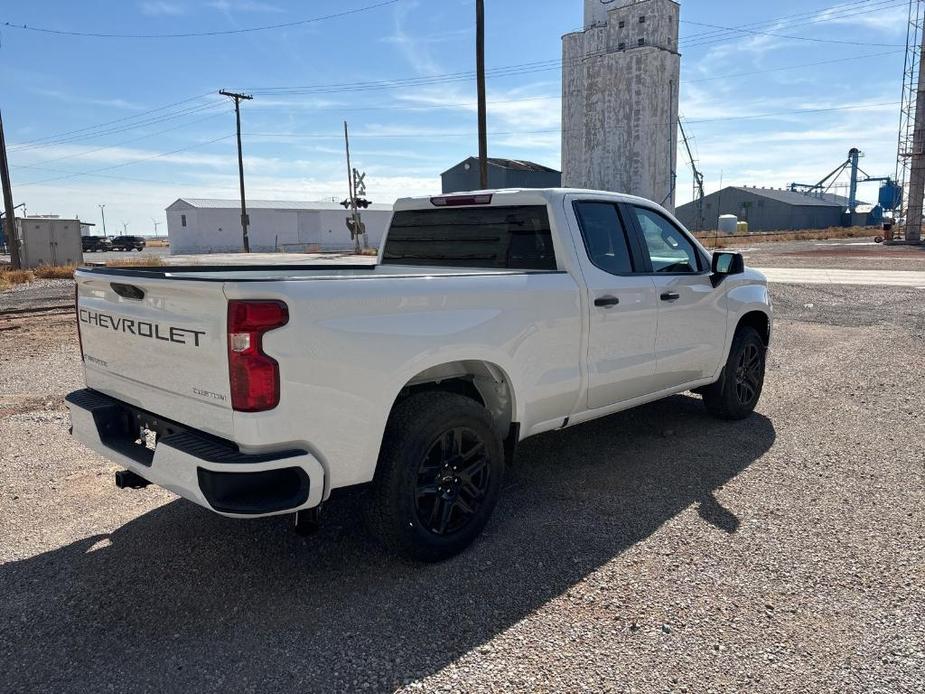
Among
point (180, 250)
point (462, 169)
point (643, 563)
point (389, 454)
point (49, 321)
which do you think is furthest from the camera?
point (462, 169)

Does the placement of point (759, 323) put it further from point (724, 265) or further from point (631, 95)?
point (631, 95)

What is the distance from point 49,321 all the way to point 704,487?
12102mm

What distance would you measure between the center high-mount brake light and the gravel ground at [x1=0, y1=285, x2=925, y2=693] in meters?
1.89

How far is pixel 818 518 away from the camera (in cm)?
410

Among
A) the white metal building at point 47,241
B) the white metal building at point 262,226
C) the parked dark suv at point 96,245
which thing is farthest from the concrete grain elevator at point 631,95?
the parked dark suv at point 96,245

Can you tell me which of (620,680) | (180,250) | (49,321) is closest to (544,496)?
(620,680)

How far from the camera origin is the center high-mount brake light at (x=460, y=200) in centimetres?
467

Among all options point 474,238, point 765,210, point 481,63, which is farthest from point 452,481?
point 765,210

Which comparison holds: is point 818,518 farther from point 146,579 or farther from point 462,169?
point 462,169

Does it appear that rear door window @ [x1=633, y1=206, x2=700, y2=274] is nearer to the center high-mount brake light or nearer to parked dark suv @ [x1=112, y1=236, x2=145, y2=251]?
the center high-mount brake light

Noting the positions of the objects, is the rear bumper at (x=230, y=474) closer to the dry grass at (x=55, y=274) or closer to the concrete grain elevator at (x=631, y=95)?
the dry grass at (x=55, y=274)

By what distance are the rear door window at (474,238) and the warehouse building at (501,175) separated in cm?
6804

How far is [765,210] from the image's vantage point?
9062cm

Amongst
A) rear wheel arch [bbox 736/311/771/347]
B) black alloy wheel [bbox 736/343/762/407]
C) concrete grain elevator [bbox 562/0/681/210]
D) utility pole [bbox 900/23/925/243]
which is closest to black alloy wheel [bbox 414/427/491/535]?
black alloy wheel [bbox 736/343/762/407]
